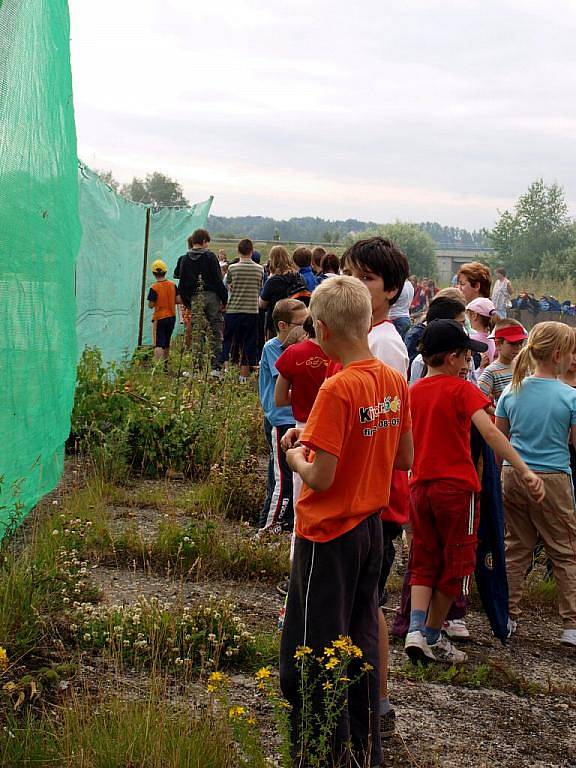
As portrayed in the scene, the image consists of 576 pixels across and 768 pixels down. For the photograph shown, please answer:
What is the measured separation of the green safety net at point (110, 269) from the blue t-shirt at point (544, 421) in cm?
469

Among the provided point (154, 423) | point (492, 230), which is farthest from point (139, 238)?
point (492, 230)

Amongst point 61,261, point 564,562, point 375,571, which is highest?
point 61,261

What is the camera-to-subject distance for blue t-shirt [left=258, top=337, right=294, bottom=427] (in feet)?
20.1

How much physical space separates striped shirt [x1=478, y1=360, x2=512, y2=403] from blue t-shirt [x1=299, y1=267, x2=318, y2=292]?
580 cm

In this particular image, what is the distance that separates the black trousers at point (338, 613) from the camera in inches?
130

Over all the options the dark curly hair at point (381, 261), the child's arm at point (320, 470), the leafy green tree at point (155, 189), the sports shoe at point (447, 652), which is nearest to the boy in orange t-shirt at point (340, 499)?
the child's arm at point (320, 470)

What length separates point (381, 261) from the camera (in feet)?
13.2

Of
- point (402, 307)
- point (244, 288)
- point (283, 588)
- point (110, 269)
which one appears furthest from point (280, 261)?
point (283, 588)

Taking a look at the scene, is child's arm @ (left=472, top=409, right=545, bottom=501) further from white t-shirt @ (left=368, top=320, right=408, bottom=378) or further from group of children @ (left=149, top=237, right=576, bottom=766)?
white t-shirt @ (left=368, top=320, right=408, bottom=378)

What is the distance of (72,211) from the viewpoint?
6.48 meters

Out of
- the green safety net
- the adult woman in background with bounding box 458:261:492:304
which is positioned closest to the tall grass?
the adult woman in background with bounding box 458:261:492:304

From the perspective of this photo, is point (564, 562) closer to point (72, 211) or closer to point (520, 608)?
point (520, 608)

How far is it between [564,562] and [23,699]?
10.3ft

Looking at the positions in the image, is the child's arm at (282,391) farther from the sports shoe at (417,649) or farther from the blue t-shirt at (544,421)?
the sports shoe at (417,649)
